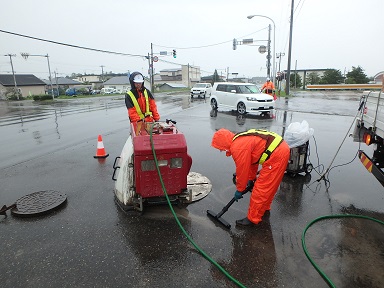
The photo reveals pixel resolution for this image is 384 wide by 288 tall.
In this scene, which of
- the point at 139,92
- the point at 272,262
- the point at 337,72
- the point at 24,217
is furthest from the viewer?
the point at 337,72

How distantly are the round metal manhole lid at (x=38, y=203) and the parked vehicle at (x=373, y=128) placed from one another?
4.56 m

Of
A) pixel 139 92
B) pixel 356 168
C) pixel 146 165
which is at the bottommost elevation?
pixel 356 168

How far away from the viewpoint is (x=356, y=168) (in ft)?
19.3

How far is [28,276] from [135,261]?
1.02 meters

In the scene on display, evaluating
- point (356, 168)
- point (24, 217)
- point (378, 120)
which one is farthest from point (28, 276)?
point (356, 168)

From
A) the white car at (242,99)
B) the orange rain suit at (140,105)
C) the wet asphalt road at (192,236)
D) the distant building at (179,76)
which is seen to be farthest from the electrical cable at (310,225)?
the distant building at (179,76)

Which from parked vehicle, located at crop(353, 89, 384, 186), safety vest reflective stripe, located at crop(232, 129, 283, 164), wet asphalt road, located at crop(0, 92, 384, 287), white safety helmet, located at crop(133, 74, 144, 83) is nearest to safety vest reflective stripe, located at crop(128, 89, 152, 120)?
white safety helmet, located at crop(133, 74, 144, 83)

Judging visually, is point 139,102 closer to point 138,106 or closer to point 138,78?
point 138,106

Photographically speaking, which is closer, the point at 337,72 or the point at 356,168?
the point at 356,168

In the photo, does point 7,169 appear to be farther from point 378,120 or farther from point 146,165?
point 378,120

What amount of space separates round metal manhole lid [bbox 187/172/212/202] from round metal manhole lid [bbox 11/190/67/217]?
2.03m

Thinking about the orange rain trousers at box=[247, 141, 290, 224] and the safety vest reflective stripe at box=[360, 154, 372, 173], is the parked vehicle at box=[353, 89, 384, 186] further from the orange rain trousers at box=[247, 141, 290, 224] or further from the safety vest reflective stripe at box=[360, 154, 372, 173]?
the orange rain trousers at box=[247, 141, 290, 224]

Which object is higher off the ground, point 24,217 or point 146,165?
point 146,165

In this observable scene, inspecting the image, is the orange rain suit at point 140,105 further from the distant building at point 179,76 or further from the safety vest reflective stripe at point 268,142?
the distant building at point 179,76
